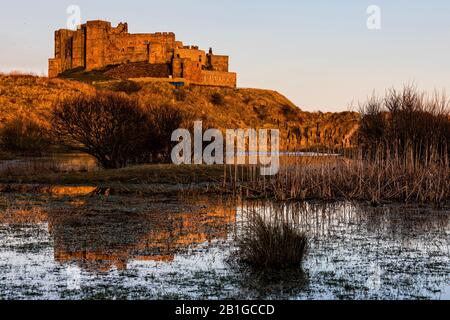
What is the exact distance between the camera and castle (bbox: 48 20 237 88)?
75.8m

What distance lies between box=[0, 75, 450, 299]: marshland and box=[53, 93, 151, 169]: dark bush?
0.16ft

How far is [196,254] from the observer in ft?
27.4

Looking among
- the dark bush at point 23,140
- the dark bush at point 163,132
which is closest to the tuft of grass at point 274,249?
the dark bush at point 163,132

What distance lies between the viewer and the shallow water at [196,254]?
259 inches

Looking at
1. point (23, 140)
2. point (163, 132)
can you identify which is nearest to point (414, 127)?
point (163, 132)

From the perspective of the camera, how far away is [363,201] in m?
14.3

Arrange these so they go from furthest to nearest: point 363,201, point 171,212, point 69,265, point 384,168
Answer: point 384,168, point 363,201, point 171,212, point 69,265

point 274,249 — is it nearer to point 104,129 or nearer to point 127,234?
point 127,234

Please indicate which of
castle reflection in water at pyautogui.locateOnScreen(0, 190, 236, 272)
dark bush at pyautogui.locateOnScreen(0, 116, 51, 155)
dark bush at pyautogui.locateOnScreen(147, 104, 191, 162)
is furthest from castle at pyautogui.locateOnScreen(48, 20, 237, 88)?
castle reflection in water at pyautogui.locateOnScreen(0, 190, 236, 272)

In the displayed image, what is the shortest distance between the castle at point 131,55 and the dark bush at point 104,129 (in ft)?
171

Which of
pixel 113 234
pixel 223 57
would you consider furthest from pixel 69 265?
pixel 223 57

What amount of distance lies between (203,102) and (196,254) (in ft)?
181
